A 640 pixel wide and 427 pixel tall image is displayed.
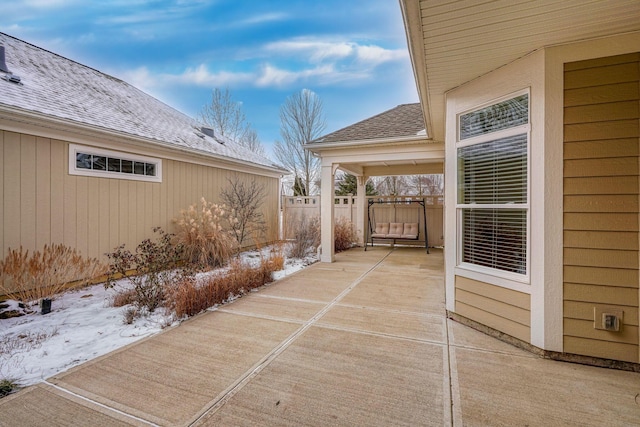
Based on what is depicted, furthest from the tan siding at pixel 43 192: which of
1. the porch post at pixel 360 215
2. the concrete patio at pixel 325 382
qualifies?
the porch post at pixel 360 215

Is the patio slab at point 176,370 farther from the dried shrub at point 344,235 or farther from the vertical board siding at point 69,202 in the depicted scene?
the dried shrub at point 344,235

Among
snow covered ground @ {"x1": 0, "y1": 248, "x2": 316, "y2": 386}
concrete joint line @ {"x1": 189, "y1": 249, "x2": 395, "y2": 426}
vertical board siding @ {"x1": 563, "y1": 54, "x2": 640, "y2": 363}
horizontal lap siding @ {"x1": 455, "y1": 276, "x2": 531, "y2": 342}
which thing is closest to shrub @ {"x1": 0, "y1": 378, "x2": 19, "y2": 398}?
snow covered ground @ {"x1": 0, "y1": 248, "x2": 316, "y2": 386}

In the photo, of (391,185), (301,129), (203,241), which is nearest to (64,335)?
(203,241)

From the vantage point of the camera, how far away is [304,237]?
26.6 ft

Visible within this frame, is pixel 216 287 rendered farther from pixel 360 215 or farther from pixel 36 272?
pixel 360 215

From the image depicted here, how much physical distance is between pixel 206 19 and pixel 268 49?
17.1ft

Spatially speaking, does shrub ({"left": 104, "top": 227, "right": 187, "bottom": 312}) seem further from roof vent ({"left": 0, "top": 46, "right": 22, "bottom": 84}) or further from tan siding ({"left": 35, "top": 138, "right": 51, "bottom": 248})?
roof vent ({"left": 0, "top": 46, "right": 22, "bottom": 84})

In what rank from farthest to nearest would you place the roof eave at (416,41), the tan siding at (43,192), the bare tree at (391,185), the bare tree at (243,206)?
the bare tree at (391,185) < the bare tree at (243,206) < the tan siding at (43,192) < the roof eave at (416,41)

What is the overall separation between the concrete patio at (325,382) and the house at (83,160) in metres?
3.08

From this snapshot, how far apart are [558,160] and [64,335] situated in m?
5.00

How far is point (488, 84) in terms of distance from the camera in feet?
10.7

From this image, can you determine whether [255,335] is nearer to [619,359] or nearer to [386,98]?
[619,359]

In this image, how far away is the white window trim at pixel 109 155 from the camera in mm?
4941

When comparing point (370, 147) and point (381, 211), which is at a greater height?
point (370, 147)
